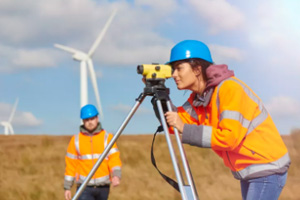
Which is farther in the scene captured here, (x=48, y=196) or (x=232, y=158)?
(x=48, y=196)

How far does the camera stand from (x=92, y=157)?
21.1 feet

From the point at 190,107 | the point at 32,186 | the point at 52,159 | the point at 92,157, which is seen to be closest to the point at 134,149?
the point at 52,159

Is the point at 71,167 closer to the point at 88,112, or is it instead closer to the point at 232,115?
the point at 88,112

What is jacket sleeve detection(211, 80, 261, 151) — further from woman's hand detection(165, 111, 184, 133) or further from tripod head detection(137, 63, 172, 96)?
tripod head detection(137, 63, 172, 96)

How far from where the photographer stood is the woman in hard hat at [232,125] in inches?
129

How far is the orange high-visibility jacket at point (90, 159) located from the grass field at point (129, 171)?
4.37 m

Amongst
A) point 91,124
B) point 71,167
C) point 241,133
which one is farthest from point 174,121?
point 71,167

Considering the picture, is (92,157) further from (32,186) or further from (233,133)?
(32,186)

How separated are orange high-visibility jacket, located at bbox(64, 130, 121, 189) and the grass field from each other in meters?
4.37

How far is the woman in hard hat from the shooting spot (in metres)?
3.27

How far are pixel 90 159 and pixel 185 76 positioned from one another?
10.7 feet

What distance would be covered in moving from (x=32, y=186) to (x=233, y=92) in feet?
30.9

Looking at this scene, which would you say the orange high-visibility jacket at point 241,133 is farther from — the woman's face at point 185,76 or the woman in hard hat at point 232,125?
the woman's face at point 185,76

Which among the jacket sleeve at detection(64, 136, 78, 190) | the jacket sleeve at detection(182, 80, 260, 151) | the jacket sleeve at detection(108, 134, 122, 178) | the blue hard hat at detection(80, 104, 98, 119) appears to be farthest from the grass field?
the jacket sleeve at detection(182, 80, 260, 151)
